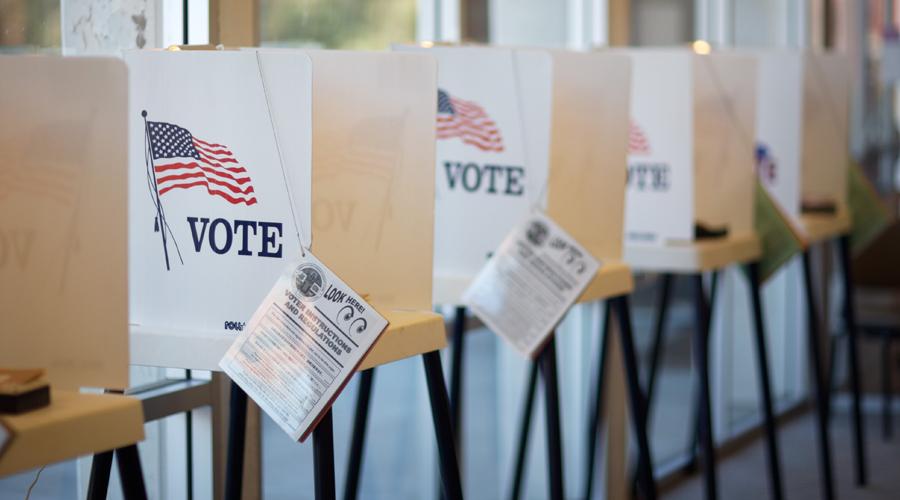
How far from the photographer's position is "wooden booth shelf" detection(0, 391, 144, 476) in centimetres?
102

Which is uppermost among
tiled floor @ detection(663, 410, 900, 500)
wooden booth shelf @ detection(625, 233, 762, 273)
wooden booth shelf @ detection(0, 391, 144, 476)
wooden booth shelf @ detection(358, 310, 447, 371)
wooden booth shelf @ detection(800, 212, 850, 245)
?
wooden booth shelf @ detection(800, 212, 850, 245)

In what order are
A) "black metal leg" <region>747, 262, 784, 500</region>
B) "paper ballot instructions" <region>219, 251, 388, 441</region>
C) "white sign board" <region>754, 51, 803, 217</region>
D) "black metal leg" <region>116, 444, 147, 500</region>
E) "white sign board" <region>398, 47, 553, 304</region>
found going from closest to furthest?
1. "black metal leg" <region>116, 444, 147, 500</region>
2. "paper ballot instructions" <region>219, 251, 388, 441</region>
3. "white sign board" <region>398, 47, 553, 304</region>
4. "black metal leg" <region>747, 262, 784, 500</region>
5. "white sign board" <region>754, 51, 803, 217</region>

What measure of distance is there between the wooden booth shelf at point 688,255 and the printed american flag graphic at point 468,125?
574 millimetres

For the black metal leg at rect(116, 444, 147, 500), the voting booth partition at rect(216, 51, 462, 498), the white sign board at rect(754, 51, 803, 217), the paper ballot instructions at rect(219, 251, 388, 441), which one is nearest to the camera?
the black metal leg at rect(116, 444, 147, 500)

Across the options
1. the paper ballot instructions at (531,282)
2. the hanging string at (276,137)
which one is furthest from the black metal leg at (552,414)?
the hanging string at (276,137)

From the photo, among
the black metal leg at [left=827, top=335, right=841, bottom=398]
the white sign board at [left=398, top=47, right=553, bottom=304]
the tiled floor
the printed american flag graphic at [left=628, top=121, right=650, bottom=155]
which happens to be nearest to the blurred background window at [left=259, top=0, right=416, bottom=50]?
the white sign board at [left=398, top=47, right=553, bottom=304]

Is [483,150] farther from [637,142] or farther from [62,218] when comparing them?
[62,218]

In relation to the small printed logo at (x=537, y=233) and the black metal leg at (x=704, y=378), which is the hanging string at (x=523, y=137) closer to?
the small printed logo at (x=537, y=233)

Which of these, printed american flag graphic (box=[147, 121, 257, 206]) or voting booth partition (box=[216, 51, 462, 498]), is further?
voting booth partition (box=[216, 51, 462, 498])

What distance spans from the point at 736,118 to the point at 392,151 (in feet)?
3.91

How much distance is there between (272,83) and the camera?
1369 mm

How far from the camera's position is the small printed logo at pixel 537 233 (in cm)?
172

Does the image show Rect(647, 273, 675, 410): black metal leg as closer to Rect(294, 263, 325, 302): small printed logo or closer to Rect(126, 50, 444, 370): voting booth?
Rect(126, 50, 444, 370): voting booth

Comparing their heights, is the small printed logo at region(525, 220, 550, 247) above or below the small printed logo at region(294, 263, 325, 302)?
above
